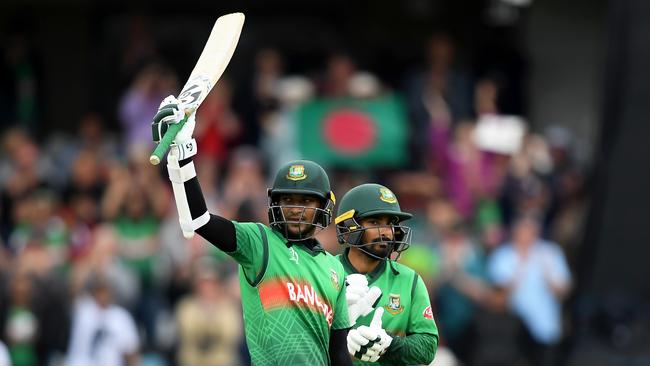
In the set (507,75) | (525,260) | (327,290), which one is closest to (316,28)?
(507,75)

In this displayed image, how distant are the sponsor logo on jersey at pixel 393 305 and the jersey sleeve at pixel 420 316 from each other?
8cm

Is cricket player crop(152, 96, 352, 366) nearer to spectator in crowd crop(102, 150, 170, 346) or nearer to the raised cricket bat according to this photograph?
the raised cricket bat

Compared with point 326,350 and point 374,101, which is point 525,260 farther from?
point 326,350

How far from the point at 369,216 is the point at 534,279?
6948mm

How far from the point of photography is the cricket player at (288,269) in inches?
296

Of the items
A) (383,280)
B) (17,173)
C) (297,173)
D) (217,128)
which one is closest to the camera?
(297,173)

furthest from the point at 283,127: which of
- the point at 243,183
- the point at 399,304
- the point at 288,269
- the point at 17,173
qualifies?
the point at 288,269

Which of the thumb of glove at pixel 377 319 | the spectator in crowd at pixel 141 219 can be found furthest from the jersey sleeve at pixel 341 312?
the spectator in crowd at pixel 141 219

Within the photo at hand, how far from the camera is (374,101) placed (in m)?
16.3

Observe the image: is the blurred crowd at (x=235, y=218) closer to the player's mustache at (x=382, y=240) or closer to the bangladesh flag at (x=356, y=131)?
the bangladesh flag at (x=356, y=131)

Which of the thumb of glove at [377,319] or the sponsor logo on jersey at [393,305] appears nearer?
the thumb of glove at [377,319]

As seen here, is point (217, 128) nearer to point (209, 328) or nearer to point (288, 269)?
point (209, 328)

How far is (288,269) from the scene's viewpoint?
7.72 m

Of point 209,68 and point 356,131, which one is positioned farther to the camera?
point 356,131
